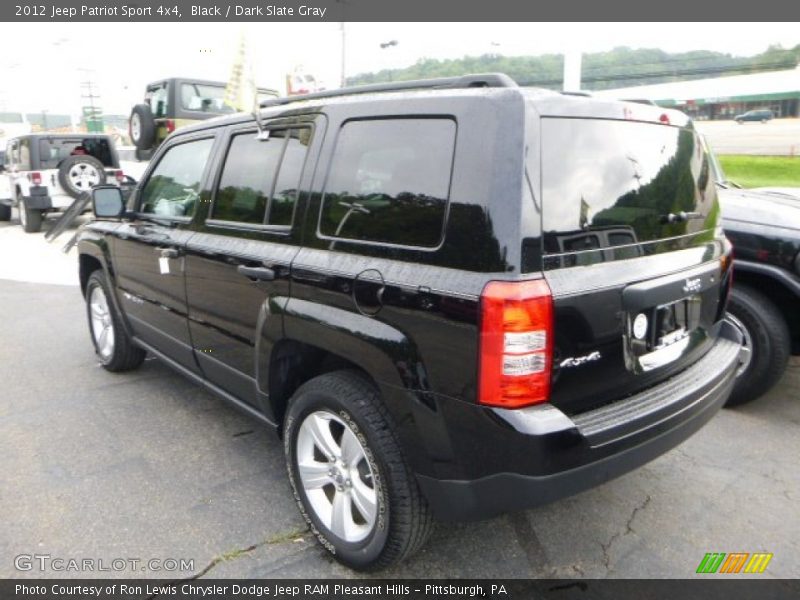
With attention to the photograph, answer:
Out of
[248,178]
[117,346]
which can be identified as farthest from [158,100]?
[248,178]

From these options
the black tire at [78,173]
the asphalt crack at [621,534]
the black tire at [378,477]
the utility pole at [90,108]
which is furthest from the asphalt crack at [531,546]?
the utility pole at [90,108]

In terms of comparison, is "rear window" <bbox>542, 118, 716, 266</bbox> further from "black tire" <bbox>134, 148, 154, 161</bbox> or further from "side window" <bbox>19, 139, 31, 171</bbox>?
"side window" <bbox>19, 139, 31, 171</bbox>

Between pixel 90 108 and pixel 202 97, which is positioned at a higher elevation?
pixel 90 108

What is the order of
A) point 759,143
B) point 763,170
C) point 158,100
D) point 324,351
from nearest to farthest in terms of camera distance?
1. point 324,351
2. point 158,100
3. point 763,170
4. point 759,143

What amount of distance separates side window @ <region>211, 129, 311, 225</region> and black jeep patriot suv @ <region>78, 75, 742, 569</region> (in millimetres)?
14

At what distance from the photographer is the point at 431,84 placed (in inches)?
90.4

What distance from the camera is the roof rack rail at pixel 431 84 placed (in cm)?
208

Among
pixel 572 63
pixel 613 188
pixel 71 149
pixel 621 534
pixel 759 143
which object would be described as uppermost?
pixel 572 63

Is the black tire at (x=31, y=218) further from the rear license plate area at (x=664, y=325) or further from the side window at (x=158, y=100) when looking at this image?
the rear license plate area at (x=664, y=325)

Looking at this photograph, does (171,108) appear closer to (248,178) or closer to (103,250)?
(103,250)

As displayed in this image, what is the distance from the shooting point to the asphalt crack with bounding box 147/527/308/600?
7.88ft

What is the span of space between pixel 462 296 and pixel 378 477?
802 mm

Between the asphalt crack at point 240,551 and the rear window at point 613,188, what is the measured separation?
67.1 inches

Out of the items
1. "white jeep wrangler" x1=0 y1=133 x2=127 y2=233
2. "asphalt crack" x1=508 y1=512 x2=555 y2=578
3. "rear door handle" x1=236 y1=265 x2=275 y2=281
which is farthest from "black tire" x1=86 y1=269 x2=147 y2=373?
"white jeep wrangler" x1=0 y1=133 x2=127 y2=233
